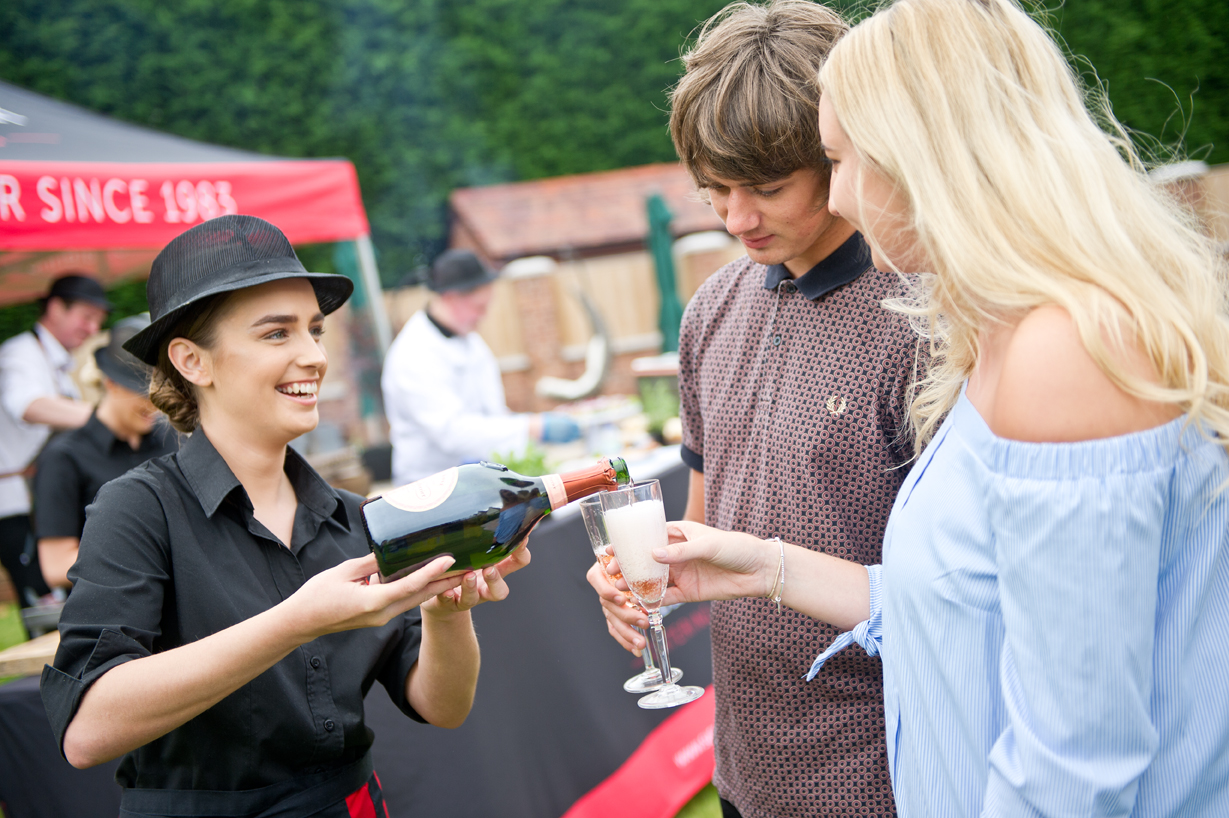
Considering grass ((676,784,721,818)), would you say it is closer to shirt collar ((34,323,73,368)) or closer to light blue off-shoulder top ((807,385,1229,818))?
light blue off-shoulder top ((807,385,1229,818))

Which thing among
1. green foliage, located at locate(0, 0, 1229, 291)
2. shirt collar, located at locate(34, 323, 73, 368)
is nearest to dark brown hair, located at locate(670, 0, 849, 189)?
shirt collar, located at locate(34, 323, 73, 368)

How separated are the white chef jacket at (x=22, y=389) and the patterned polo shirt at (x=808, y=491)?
517 cm

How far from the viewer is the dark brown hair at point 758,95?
1508 mm

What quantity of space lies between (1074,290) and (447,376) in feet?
12.8

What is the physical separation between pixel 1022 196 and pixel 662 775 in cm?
280

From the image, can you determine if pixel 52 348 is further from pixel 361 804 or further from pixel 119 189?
pixel 361 804

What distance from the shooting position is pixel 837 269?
1.62 meters

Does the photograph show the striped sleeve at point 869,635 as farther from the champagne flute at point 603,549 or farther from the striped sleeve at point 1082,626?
the striped sleeve at point 1082,626

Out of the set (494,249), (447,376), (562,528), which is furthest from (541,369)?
(562,528)

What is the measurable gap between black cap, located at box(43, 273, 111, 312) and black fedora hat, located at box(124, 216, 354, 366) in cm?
446

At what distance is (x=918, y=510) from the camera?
113 cm

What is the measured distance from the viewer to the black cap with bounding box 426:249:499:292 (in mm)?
4797

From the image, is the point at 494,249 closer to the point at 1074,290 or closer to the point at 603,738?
the point at 603,738

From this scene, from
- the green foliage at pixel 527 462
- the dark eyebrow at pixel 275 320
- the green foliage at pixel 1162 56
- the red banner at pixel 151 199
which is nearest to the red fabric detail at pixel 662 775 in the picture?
the green foliage at pixel 527 462
